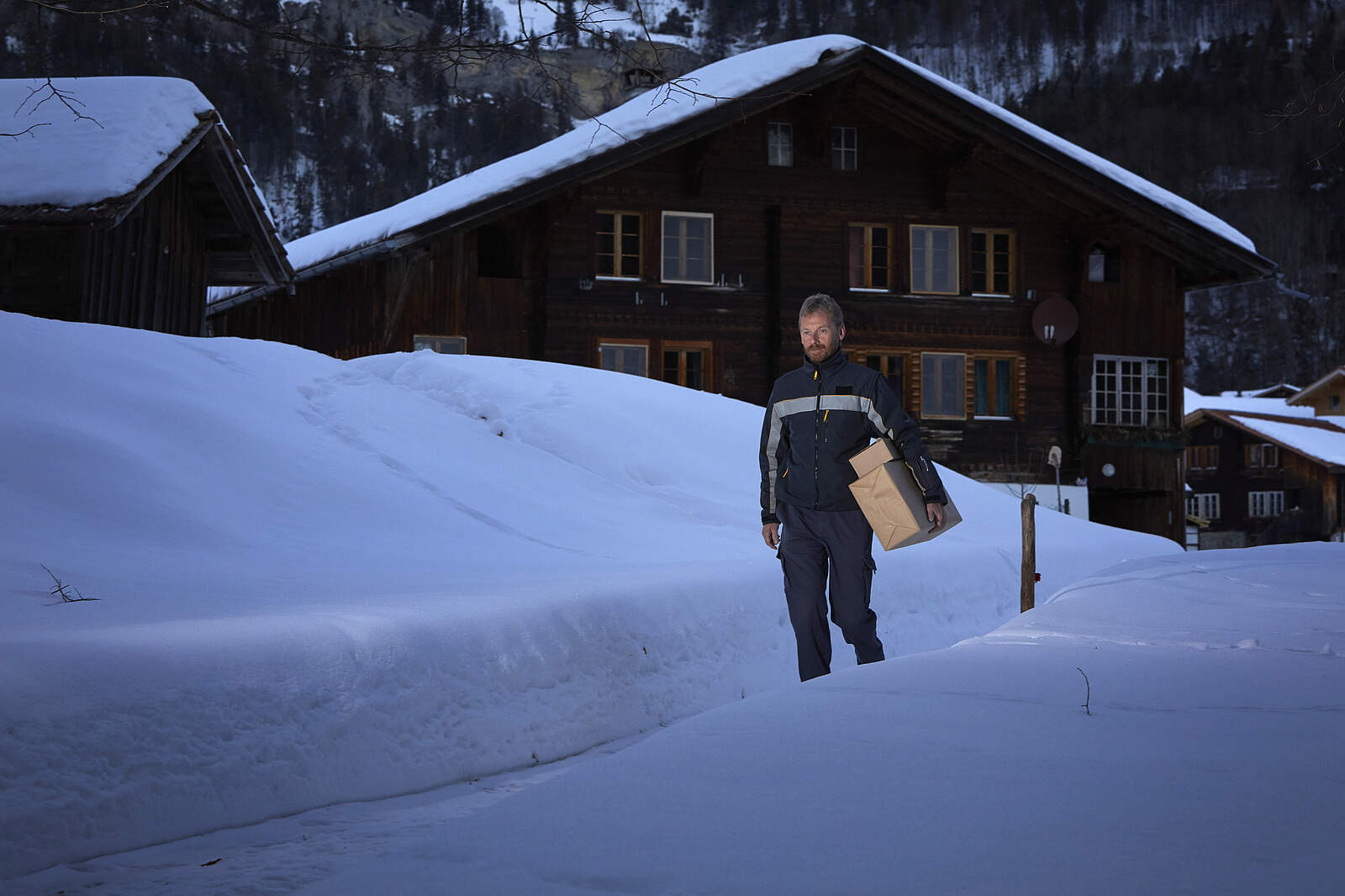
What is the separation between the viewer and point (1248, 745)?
2977 mm

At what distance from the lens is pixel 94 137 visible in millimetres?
13797

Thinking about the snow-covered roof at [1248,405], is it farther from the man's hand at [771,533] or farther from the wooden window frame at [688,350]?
the man's hand at [771,533]

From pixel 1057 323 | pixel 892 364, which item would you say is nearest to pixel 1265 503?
pixel 1057 323

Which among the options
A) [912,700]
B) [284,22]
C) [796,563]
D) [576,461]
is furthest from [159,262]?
[912,700]

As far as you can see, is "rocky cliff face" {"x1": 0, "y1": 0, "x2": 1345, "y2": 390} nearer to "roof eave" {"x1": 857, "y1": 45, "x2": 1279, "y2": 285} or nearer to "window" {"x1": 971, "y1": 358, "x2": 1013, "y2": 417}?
"roof eave" {"x1": 857, "y1": 45, "x2": 1279, "y2": 285}

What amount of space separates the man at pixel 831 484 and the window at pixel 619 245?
17.7 m

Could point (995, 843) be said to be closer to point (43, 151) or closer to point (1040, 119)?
point (43, 151)

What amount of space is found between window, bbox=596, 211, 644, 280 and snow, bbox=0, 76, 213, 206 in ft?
29.1

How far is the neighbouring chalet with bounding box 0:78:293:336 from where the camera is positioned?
12875 mm

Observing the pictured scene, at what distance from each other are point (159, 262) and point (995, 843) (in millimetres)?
15833

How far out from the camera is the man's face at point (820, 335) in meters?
5.34

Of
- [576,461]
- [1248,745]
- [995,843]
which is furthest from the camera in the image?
[576,461]

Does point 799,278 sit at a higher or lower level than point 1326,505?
higher

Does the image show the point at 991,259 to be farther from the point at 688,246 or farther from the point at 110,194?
the point at 110,194
